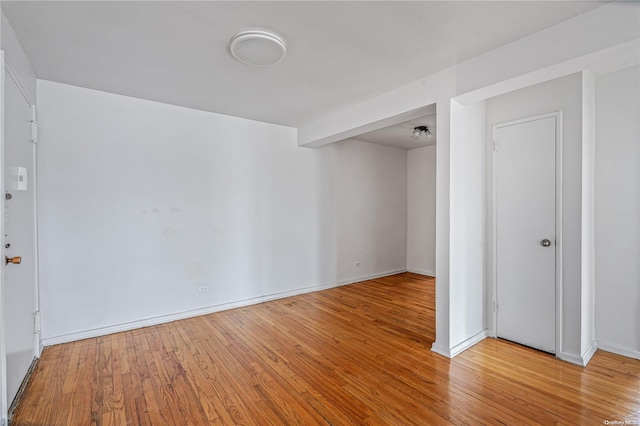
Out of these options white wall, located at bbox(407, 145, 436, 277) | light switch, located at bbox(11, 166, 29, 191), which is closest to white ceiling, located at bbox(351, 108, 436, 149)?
white wall, located at bbox(407, 145, 436, 277)

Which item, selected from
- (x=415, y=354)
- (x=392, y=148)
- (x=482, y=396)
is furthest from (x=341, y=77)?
(x=392, y=148)

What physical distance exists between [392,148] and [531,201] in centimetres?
350

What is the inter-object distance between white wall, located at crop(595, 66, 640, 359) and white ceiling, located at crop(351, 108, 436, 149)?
189 centimetres

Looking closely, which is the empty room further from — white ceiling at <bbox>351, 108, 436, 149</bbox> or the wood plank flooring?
white ceiling at <bbox>351, 108, 436, 149</bbox>

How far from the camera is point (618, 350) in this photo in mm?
2723

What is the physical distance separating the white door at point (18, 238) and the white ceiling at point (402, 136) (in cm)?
413

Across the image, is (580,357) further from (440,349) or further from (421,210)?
(421,210)

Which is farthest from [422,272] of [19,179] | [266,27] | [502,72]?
[19,179]

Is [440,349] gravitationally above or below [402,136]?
below

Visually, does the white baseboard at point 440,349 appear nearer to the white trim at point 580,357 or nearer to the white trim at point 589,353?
the white trim at point 580,357

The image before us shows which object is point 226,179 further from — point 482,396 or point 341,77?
point 482,396

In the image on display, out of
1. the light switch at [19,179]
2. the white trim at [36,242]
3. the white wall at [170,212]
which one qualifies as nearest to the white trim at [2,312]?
the light switch at [19,179]

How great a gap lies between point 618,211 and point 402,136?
314cm

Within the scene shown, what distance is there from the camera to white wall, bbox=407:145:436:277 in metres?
6.00
